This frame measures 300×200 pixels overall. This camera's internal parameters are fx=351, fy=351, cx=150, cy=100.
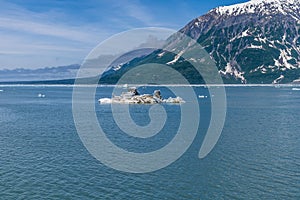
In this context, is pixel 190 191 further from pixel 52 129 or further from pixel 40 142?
pixel 52 129

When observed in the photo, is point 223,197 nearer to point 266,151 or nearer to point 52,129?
point 266,151

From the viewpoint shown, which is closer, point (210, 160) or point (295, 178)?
point (295, 178)

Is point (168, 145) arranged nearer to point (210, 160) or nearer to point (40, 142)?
point (210, 160)

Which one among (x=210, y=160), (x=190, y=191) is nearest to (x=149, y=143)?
(x=210, y=160)

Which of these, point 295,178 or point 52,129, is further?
point 52,129

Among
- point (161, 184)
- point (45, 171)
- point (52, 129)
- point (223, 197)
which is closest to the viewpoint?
point (223, 197)

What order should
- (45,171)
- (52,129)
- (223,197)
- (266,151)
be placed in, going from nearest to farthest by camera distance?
1. (223,197)
2. (45,171)
3. (266,151)
4. (52,129)

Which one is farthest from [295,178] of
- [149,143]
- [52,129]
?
[52,129]

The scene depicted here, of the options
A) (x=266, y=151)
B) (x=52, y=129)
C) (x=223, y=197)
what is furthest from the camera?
(x=52, y=129)

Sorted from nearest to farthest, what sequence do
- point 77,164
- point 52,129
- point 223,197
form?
point 223,197 → point 77,164 → point 52,129
